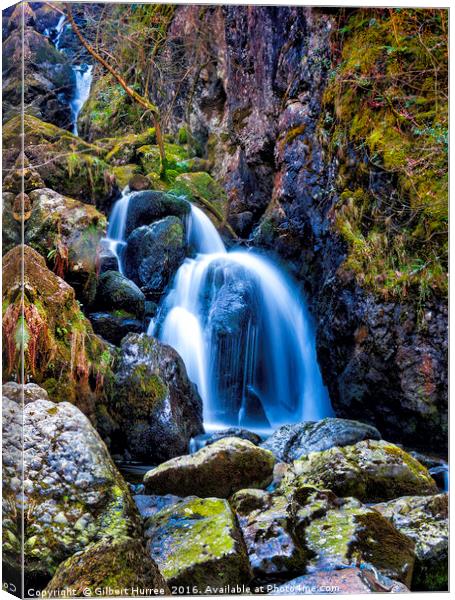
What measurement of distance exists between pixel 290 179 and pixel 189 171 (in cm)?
98

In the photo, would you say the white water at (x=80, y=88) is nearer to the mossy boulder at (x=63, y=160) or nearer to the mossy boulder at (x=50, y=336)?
the mossy boulder at (x=63, y=160)

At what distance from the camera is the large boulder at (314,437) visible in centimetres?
438

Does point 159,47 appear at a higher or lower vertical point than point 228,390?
higher

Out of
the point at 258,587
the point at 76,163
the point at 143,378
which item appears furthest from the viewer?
the point at 143,378

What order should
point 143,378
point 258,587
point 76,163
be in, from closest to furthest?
point 258,587 < point 76,163 < point 143,378

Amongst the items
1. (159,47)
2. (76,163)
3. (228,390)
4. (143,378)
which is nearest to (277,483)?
(228,390)

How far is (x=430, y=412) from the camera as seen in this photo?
176 inches

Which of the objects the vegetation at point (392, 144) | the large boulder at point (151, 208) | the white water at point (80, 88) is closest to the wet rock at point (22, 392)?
the large boulder at point (151, 208)

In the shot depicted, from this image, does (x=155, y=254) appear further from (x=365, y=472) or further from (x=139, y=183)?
(x=365, y=472)

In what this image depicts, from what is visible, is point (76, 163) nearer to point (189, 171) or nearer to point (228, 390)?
point (189, 171)

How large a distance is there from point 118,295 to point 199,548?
1.85m

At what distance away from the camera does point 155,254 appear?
477 centimetres

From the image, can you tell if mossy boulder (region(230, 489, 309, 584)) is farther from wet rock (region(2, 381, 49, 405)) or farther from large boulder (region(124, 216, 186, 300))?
large boulder (region(124, 216, 186, 300))

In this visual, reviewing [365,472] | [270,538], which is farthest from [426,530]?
[270,538]
